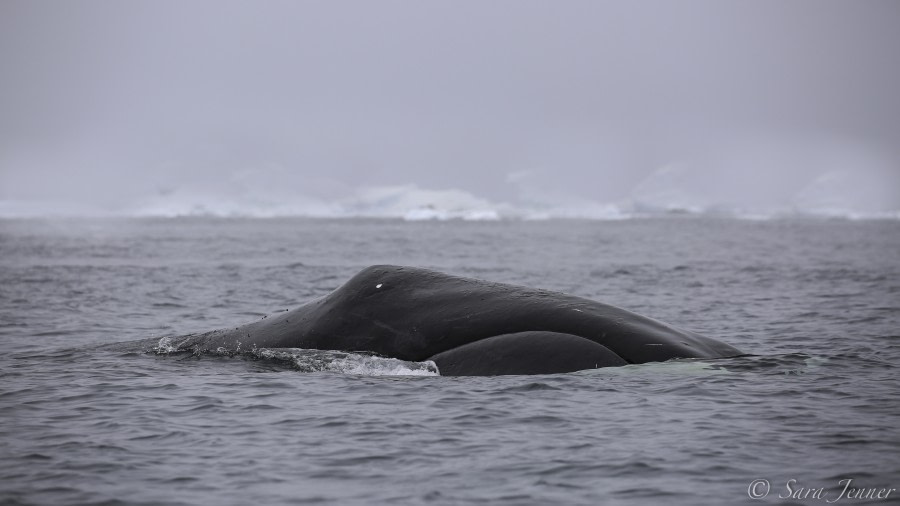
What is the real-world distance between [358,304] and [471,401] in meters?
2.26

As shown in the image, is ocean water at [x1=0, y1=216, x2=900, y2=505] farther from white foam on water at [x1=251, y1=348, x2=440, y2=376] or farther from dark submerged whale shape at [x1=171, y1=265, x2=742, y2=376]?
dark submerged whale shape at [x1=171, y1=265, x2=742, y2=376]

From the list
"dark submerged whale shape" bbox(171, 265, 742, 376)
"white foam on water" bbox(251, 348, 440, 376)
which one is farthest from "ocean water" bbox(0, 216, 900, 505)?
"dark submerged whale shape" bbox(171, 265, 742, 376)

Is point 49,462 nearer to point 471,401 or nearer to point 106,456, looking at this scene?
point 106,456

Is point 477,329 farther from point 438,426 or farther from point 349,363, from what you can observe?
point 438,426

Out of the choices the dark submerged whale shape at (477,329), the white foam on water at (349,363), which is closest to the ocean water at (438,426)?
the white foam on water at (349,363)

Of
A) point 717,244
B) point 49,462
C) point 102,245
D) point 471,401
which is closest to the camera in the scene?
point 49,462

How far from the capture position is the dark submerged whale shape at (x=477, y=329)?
11.0 meters

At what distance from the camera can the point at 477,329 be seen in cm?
1120

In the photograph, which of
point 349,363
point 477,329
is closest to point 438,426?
point 477,329

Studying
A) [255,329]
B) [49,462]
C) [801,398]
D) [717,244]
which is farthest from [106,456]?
[717,244]

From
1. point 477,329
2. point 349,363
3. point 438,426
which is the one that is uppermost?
point 477,329

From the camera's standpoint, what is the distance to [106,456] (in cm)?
845

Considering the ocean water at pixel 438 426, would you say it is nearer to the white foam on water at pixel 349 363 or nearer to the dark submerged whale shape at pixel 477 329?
the white foam on water at pixel 349 363

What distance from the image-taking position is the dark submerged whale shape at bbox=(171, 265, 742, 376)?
36.0ft
